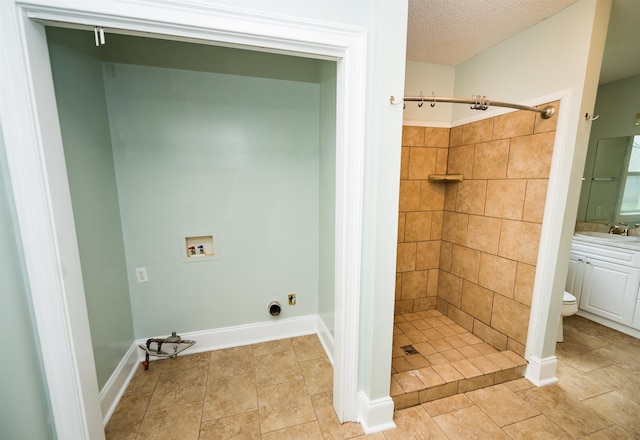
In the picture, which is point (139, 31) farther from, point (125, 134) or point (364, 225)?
point (364, 225)

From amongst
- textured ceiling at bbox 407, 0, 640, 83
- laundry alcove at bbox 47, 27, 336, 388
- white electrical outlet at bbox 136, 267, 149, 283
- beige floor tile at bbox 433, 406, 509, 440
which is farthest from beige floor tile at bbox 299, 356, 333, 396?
textured ceiling at bbox 407, 0, 640, 83

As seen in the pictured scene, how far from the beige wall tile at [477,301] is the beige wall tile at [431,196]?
2.50ft

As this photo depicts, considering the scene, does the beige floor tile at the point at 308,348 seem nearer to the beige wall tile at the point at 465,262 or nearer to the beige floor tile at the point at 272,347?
the beige floor tile at the point at 272,347

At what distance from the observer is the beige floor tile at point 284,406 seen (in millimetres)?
1443

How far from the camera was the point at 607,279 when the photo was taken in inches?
91.1

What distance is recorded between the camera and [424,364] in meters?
1.77

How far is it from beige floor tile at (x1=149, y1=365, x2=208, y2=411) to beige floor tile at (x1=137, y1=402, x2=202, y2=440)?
47mm

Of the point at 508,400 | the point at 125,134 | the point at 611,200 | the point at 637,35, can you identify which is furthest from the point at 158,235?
the point at 611,200

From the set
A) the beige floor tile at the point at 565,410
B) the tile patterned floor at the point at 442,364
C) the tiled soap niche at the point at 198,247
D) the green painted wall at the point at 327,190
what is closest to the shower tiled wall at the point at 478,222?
the tile patterned floor at the point at 442,364

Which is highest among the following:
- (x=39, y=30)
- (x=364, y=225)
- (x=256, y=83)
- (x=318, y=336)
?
(x=256, y=83)

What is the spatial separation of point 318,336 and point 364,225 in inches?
57.1

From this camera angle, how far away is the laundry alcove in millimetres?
1562

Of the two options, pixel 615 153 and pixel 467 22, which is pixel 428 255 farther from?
pixel 615 153

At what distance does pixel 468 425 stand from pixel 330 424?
801 millimetres
